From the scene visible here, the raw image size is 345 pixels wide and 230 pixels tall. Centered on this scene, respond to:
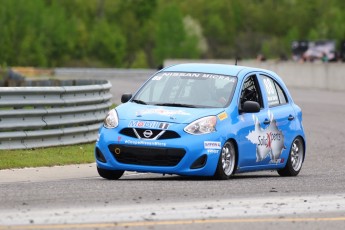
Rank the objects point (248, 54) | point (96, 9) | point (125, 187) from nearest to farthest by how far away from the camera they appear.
Result: point (125, 187)
point (96, 9)
point (248, 54)

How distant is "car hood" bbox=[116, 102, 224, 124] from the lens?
1391 centimetres

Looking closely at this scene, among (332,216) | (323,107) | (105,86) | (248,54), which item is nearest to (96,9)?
(248,54)

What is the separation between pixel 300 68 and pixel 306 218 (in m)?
42.9

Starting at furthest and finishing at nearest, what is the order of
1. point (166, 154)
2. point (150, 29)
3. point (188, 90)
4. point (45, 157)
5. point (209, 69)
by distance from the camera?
1. point (150, 29)
2. point (45, 157)
3. point (209, 69)
4. point (188, 90)
5. point (166, 154)

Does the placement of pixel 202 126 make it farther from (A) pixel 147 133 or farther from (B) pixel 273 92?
(B) pixel 273 92

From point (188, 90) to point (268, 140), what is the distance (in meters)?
1.36

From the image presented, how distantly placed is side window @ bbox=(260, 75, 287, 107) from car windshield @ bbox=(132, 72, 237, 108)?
863 millimetres

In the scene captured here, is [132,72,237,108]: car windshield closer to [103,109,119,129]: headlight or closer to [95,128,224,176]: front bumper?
[103,109,119,129]: headlight

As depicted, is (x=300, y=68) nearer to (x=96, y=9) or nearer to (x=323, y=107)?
(x=323, y=107)

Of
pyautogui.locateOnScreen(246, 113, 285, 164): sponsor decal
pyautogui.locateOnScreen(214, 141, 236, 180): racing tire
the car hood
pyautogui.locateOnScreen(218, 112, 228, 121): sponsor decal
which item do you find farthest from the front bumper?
pyautogui.locateOnScreen(246, 113, 285, 164): sponsor decal

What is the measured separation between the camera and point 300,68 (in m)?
52.9

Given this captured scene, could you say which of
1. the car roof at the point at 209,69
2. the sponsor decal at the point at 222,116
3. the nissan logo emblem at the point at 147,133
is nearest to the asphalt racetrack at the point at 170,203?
the nissan logo emblem at the point at 147,133

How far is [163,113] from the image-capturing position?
1404cm

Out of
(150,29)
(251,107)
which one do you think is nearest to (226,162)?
(251,107)
